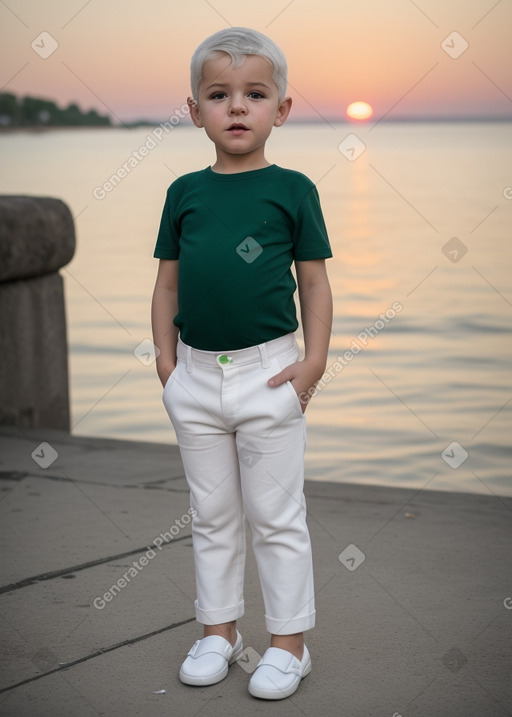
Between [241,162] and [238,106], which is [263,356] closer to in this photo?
[241,162]

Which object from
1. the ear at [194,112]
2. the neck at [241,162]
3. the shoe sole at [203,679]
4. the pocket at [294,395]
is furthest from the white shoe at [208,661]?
the ear at [194,112]

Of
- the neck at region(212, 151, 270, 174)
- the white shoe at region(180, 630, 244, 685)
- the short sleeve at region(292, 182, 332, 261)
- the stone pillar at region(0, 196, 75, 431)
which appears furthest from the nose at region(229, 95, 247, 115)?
the stone pillar at region(0, 196, 75, 431)

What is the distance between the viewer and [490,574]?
351cm

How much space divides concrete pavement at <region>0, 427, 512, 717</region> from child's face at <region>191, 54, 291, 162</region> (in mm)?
1402

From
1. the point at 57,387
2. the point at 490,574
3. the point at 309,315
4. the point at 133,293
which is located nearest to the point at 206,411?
the point at 309,315

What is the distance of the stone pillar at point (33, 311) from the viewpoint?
5.41 m

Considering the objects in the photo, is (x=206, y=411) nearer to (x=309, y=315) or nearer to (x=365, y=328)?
(x=309, y=315)

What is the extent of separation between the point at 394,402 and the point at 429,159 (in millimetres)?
25758

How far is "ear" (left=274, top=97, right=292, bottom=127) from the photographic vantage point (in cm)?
274

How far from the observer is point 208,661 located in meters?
2.75

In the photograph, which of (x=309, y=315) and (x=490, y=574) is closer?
(x=309, y=315)

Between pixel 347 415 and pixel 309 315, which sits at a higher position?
pixel 309 315

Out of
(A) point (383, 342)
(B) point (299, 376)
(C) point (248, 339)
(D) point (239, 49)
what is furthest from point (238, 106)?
(A) point (383, 342)

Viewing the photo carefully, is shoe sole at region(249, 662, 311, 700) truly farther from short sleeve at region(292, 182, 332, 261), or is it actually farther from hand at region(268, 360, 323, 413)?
short sleeve at region(292, 182, 332, 261)
